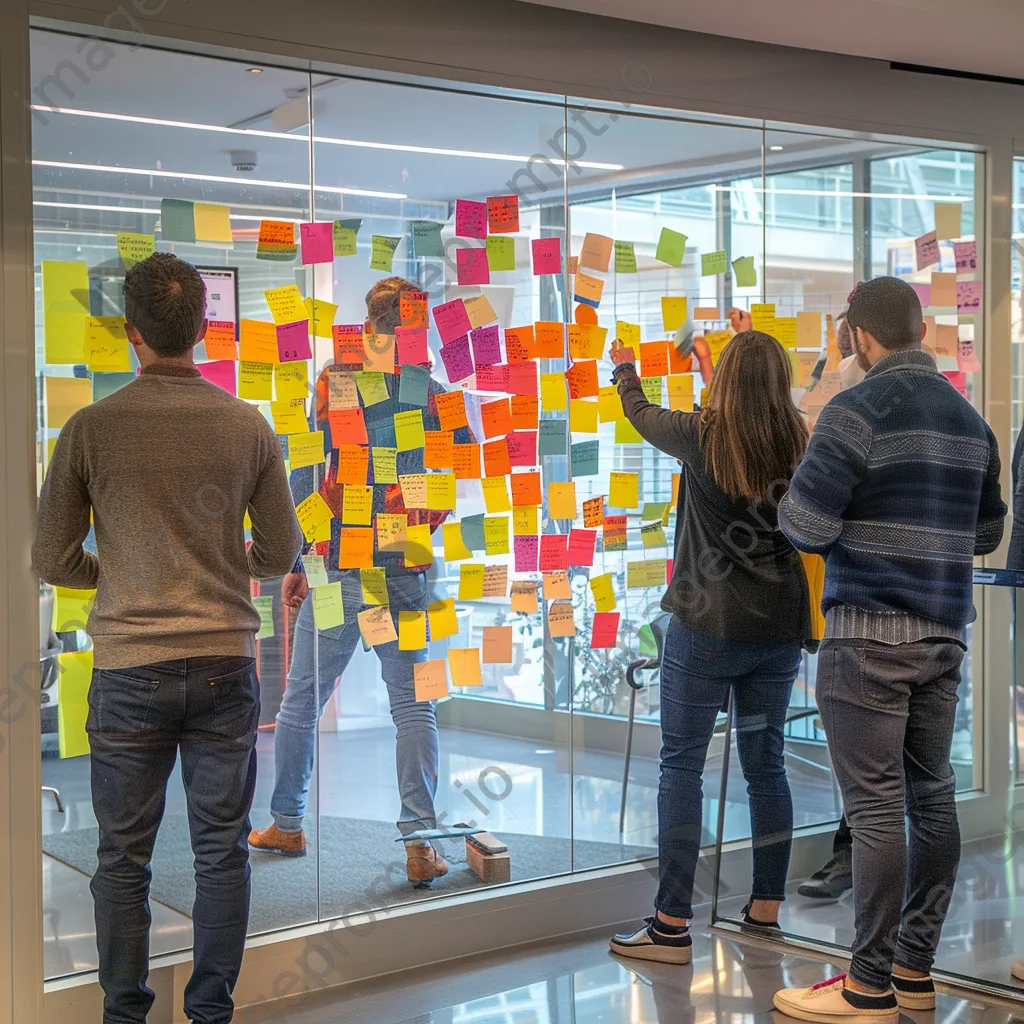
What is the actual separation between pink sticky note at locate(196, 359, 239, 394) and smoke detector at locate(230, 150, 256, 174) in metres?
0.49

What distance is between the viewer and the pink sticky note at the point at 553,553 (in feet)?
12.3

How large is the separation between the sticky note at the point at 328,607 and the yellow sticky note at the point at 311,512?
155 millimetres

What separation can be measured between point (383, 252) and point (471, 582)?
97cm

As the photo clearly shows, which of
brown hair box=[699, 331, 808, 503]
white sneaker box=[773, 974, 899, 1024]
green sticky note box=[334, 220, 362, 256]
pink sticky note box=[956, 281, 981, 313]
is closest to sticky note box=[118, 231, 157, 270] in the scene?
green sticky note box=[334, 220, 362, 256]

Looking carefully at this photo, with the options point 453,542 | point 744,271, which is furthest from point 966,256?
point 453,542

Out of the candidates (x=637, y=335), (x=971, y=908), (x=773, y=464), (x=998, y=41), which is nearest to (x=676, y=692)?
(x=773, y=464)

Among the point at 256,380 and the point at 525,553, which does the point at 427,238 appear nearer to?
the point at 256,380

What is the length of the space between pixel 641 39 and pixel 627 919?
8.63ft

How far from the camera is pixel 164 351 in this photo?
2.58m

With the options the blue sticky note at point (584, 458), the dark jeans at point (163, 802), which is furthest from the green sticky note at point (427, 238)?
the dark jeans at point (163, 802)

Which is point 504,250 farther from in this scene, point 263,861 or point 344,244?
point 263,861

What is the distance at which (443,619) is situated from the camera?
11.8 ft

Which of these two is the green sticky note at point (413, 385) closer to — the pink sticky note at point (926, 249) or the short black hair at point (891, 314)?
the short black hair at point (891, 314)

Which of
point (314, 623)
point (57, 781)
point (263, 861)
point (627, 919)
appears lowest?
point (627, 919)
